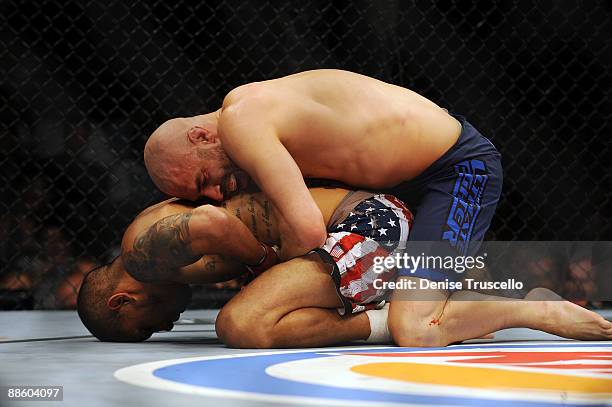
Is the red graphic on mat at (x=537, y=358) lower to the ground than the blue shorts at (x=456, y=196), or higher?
lower

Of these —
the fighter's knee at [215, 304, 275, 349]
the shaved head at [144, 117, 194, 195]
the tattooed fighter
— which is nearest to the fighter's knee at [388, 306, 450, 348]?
the tattooed fighter

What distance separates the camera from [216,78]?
2.81 metres

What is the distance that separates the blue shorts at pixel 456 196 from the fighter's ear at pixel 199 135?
1.35ft

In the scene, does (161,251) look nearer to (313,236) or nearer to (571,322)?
(313,236)

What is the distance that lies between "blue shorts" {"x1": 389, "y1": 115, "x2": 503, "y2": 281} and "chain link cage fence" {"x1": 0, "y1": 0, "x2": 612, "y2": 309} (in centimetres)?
97

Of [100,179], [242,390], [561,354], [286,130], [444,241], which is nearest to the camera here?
[242,390]

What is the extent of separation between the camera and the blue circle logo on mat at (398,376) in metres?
0.92

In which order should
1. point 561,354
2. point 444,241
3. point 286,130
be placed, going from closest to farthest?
point 561,354
point 286,130
point 444,241

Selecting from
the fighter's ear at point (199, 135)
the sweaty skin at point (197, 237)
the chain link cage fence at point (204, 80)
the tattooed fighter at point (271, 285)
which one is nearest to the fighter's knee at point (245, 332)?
the tattooed fighter at point (271, 285)

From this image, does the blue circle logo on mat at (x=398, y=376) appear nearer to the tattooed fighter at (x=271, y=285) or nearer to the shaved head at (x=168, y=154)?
the tattooed fighter at (x=271, y=285)

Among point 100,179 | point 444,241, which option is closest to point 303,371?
point 444,241

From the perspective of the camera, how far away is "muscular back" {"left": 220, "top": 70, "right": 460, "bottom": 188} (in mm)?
1589

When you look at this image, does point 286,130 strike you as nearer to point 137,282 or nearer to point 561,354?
point 137,282

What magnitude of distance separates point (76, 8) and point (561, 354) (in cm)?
206
